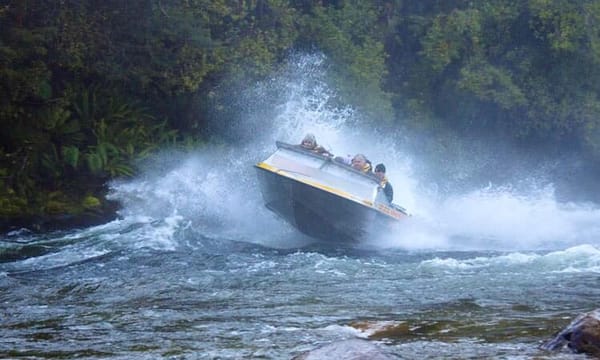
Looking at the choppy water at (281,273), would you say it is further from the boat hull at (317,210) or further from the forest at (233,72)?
the forest at (233,72)

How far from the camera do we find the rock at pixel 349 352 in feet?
28.6

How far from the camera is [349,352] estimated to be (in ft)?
28.9

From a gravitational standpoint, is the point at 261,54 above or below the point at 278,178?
above

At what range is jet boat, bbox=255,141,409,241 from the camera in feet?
63.6

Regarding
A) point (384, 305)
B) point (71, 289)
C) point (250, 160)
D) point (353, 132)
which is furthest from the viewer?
point (353, 132)

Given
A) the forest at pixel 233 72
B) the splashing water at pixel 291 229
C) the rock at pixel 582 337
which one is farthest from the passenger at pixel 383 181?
the rock at pixel 582 337

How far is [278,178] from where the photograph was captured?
19484 millimetres

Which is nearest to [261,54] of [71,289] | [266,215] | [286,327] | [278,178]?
[266,215]

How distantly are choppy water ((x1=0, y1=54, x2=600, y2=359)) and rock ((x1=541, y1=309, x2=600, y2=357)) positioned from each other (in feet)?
0.67

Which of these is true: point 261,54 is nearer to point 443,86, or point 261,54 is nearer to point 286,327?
point 443,86

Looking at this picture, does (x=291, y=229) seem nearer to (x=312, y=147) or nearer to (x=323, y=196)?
(x=312, y=147)

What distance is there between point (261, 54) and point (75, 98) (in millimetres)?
5028

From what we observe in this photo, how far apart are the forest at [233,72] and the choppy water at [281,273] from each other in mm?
1209

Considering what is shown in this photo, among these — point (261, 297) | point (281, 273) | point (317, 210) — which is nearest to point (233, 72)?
point (317, 210)
